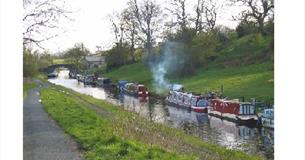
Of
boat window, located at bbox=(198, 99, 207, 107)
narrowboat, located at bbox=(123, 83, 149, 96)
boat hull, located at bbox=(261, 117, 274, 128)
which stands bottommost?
boat hull, located at bbox=(261, 117, 274, 128)

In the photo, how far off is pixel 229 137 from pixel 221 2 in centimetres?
861

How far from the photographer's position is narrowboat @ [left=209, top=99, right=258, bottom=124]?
14.6 metres

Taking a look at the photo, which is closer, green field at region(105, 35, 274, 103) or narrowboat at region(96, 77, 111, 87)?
green field at region(105, 35, 274, 103)

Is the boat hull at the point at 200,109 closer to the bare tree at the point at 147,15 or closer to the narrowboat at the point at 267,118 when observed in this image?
the bare tree at the point at 147,15

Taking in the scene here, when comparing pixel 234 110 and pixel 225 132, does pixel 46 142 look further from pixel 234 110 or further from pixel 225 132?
pixel 234 110

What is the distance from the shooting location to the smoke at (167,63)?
931 inches

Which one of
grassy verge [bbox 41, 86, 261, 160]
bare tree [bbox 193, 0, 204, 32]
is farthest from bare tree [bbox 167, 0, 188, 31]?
grassy verge [bbox 41, 86, 261, 160]

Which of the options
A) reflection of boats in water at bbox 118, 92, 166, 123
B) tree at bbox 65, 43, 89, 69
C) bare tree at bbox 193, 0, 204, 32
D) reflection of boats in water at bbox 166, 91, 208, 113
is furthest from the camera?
bare tree at bbox 193, 0, 204, 32

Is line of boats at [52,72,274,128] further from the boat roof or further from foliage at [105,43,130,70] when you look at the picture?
foliage at [105,43,130,70]

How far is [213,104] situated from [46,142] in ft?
35.2

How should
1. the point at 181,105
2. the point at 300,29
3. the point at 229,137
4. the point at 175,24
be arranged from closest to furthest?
1. the point at 300,29
2. the point at 229,137
3. the point at 181,105
4. the point at 175,24
